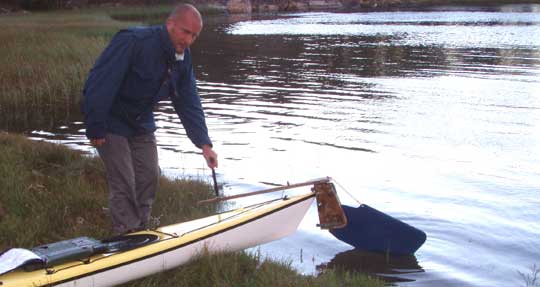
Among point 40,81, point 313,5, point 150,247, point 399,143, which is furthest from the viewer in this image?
point 313,5

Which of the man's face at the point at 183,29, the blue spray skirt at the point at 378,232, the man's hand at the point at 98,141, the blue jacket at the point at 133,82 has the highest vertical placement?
the man's face at the point at 183,29

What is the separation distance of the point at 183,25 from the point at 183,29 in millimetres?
35

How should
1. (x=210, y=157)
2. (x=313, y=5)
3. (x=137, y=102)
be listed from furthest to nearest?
(x=313, y=5) → (x=210, y=157) → (x=137, y=102)

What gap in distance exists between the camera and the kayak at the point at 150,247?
4.95m

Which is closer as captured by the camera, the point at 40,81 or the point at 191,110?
the point at 191,110

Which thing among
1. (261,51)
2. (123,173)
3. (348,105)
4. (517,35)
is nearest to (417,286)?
(123,173)

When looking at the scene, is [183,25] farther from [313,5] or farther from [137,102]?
[313,5]

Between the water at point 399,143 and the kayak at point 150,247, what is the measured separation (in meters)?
1.08

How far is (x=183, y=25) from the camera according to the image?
18.2ft

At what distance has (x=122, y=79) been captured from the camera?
5.59 metres

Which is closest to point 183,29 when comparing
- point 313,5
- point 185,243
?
point 185,243

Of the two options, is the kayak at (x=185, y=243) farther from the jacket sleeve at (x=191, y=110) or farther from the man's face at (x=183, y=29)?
the man's face at (x=183, y=29)

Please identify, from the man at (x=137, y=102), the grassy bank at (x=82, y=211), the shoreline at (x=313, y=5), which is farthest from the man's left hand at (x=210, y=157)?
the shoreline at (x=313, y=5)

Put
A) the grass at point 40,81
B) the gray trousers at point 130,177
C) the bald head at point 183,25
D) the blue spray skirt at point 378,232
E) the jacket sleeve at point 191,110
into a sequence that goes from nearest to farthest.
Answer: the bald head at point 183,25
the gray trousers at point 130,177
the jacket sleeve at point 191,110
the blue spray skirt at point 378,232
the grass at point 40,81
